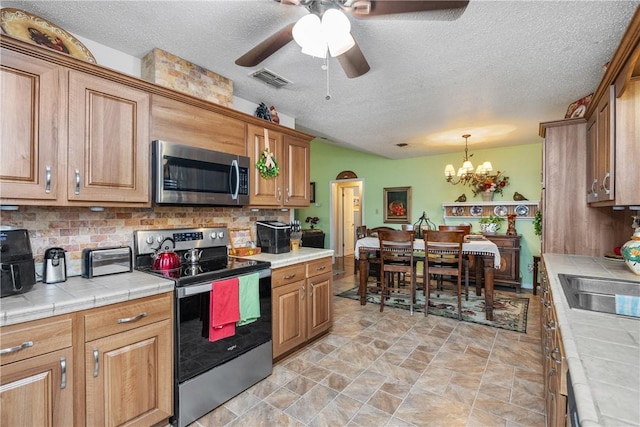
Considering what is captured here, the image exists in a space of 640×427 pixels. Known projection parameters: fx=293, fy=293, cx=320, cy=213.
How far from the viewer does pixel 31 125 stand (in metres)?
1.45

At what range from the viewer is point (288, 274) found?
2.44 metres

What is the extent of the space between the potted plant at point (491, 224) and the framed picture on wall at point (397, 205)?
1.39 m

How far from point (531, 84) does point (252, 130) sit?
247 centimetres

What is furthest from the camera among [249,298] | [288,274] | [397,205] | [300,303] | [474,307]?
[397,205]

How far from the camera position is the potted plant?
500cm

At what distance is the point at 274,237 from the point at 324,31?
1.79 meters

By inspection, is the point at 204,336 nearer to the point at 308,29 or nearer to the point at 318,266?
the point at 318,266

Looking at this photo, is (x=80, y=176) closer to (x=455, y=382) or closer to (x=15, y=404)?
(x=15, y=404)


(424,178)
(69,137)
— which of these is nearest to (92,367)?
(69,137)

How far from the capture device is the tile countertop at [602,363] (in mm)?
630

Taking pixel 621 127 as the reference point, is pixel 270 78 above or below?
above

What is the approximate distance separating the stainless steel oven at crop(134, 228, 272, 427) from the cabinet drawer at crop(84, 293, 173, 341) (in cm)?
8

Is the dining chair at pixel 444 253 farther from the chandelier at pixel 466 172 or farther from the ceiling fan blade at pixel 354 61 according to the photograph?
the ceiling fan blade at pixel 354 61

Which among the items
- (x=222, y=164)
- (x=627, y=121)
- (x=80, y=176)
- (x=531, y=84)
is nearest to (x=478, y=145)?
(x=531, y=84)
